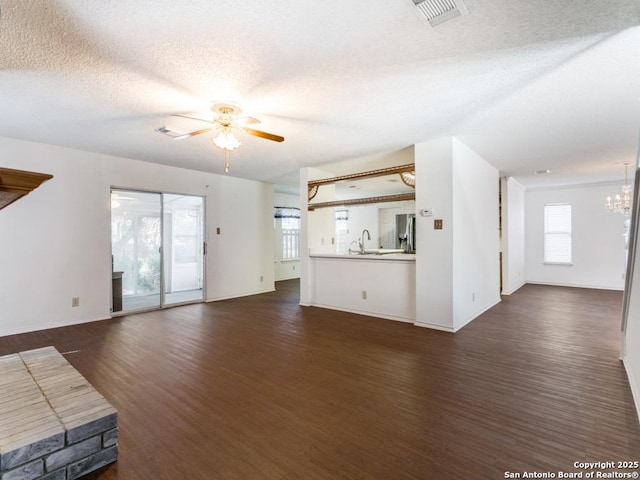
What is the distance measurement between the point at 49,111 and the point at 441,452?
4.57m

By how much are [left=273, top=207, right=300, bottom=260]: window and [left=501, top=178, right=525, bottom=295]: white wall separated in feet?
18.5

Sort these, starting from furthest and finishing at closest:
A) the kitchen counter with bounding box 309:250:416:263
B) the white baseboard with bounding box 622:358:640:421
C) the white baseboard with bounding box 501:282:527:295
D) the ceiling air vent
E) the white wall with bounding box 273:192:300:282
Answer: the white wall with bounding box 273:192:300:282 < the white baseboard with bounding box 501:282:527:295 < the kitchen counter with bounding box 309:250:416:263 < the white baseboard with bounding box 622:358:640:421 < the ceiling air vent

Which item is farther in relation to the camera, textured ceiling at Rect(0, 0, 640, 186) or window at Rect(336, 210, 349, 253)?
window at Rect(336, 210, 349, 253)

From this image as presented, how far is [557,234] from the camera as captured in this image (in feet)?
26.6

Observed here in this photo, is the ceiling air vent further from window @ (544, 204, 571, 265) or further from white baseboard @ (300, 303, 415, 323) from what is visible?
window @ (544, 204, 571, 265)

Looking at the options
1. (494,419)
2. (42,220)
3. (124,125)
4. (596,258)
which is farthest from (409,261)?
(596,258)

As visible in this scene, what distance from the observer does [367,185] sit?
7.45 meters

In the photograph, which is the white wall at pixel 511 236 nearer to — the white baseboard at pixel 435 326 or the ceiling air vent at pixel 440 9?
the white baseboard at pixel 435 326

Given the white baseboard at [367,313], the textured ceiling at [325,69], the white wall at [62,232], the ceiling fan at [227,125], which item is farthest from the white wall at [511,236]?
the white wall at [62,232]

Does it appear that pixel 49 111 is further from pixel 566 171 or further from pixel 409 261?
pixel 566 171

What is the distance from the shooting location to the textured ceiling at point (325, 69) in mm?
1791

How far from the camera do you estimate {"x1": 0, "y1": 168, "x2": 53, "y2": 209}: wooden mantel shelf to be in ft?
2.90

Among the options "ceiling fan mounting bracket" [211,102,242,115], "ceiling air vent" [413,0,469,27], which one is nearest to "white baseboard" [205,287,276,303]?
"ceiling fan mounting bracket" [211,102,242,115]

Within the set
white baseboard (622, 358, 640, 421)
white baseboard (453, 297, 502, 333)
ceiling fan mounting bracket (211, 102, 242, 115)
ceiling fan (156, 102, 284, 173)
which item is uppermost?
ceiling fan mounting bracket (211, 102, 242, 115)
